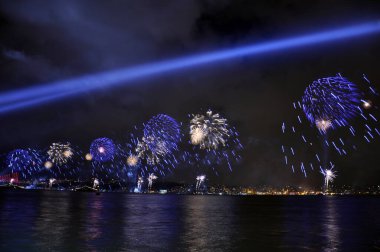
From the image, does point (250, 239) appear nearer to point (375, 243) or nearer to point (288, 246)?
point (288, 246)

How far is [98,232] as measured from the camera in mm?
30656

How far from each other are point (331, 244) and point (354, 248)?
5.33ft

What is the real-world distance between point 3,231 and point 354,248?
960 inches

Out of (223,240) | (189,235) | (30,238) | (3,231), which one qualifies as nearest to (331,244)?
(223,240)

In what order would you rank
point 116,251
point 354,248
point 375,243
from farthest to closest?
point 375,243
point 354,248
point 116,251

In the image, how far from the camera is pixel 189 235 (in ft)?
98.2

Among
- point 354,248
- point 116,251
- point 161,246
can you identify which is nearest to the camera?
point 116,251

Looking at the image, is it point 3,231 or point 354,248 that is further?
point 3,231

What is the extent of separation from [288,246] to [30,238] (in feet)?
53.4

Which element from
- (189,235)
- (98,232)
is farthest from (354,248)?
(98,232)

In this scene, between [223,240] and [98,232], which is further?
[98,232]

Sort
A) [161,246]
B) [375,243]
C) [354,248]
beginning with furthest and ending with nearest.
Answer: [375,243]
[354,248]
[161,246]

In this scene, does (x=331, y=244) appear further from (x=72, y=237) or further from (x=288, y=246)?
(x=72, y=237)

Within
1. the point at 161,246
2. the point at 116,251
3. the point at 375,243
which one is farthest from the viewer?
the point at 375,243
